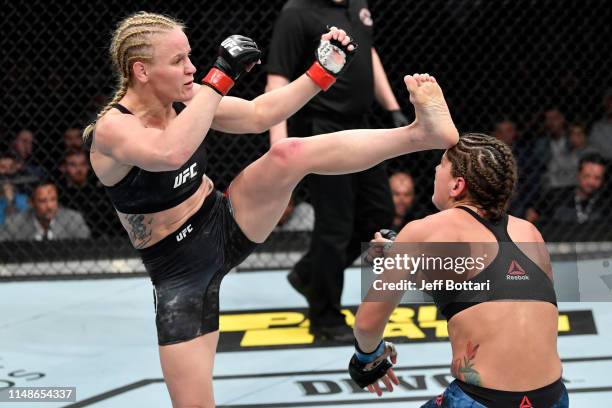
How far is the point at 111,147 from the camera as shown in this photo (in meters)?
2.28

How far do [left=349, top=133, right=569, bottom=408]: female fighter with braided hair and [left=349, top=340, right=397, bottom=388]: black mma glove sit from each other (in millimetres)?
170

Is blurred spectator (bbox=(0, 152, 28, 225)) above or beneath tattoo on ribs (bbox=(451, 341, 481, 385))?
beneath

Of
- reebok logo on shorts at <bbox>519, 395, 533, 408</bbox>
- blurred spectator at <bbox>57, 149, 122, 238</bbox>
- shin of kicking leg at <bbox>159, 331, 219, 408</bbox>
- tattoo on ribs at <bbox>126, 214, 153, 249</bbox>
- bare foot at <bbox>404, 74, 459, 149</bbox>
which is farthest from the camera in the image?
blurred spectator at <bbox>57, 149, 122, 238</bbox>

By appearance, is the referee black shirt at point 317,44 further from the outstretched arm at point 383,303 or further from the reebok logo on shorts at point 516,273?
the reebok logo on shorts at point 516,273

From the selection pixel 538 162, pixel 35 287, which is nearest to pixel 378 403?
pixel 35 287

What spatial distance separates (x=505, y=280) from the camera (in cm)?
195

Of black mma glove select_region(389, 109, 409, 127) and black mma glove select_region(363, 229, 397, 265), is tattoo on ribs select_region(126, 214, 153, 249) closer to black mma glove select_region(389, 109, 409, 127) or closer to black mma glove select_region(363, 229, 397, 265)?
black mma glove select_region(363, 229, 397, 265)

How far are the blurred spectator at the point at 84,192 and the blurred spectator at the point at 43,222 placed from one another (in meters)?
0.12

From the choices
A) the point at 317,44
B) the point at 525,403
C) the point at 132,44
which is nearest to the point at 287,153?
the point at 132,44

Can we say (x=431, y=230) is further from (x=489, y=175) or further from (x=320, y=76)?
(x=320, y=76)

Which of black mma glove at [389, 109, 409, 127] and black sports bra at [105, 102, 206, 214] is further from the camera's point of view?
black mma glove at [389, 109, 409, 127]

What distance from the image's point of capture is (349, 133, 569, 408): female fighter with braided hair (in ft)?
6.37

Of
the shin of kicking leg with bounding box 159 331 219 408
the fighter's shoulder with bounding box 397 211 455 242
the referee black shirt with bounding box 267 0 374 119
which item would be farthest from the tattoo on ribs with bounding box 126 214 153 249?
the referee black shirt with bounding box 267 0 374 119

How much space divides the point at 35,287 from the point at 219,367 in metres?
1.67
